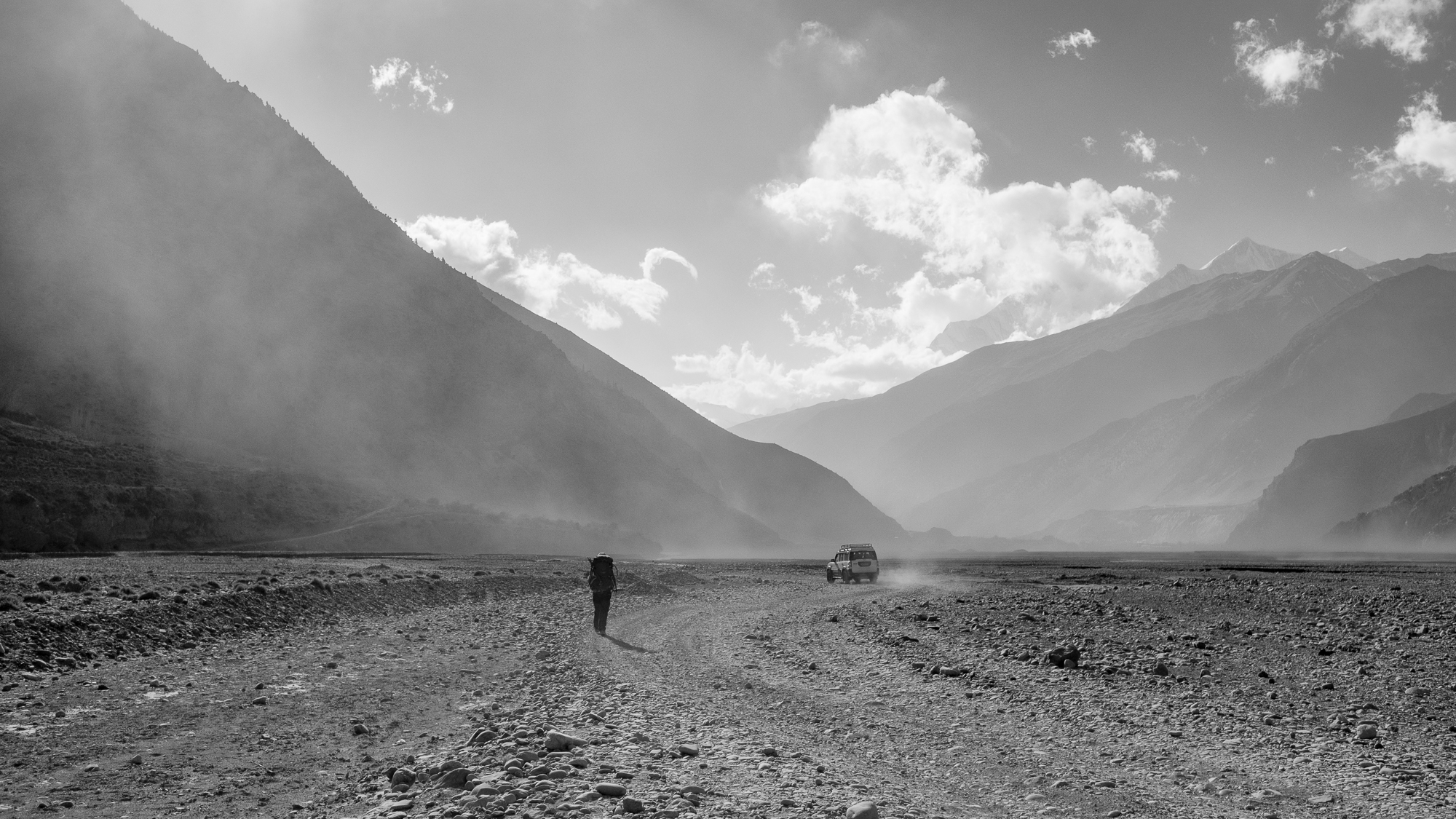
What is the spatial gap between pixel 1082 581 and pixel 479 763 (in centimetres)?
5167

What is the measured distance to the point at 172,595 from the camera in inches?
883

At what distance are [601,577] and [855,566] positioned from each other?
30.9 metres

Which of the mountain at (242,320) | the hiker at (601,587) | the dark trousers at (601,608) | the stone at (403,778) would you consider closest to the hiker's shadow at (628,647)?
the dark trousers at (601,608)

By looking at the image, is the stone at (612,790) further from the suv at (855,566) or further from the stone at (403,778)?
the suv at (855,566)

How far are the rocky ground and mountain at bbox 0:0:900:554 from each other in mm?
68457

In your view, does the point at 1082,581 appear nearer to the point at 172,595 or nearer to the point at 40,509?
the point at 172,595

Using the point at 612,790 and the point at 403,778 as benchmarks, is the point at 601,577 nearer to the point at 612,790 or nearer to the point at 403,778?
the point at 403,778

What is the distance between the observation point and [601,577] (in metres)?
24.5

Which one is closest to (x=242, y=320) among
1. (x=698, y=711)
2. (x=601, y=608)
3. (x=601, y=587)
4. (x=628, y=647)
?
(x=601, y=587)

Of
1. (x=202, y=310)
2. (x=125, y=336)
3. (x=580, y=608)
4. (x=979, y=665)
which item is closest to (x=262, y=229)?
(x=202, y=310)

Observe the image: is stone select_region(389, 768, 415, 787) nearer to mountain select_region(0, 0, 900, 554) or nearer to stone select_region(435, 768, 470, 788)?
stone select_region(435, 768, 470, 788)

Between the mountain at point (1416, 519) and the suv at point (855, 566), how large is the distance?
14438 cm

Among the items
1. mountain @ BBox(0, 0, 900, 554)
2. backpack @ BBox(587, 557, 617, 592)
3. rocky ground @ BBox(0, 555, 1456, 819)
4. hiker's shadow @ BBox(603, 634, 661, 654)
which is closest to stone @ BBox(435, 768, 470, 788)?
rocky ground @ BBox(0, 555, 1456, 819)

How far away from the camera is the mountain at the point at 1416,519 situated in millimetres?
153125
